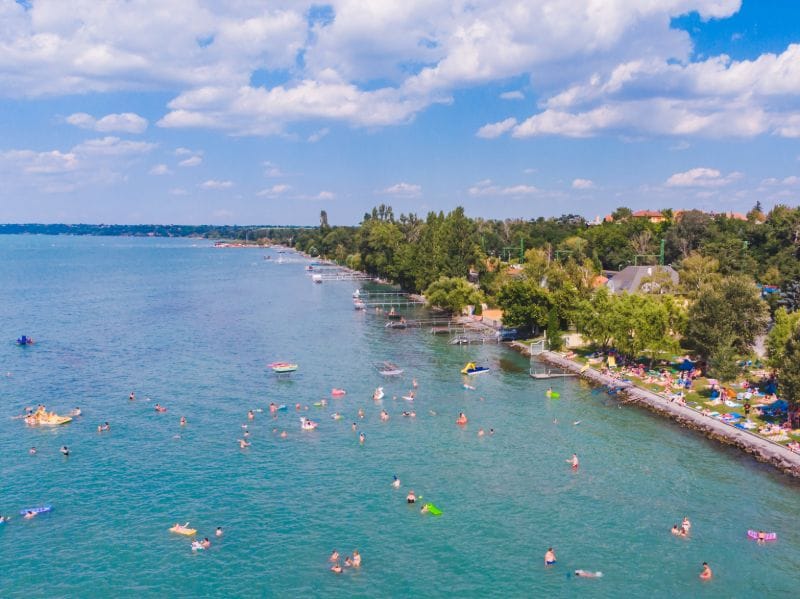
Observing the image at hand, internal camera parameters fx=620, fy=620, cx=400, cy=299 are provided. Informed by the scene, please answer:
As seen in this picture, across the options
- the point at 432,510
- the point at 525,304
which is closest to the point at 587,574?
the point at 432,510

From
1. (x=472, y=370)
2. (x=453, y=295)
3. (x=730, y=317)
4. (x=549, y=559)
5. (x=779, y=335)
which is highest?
(x=730, y=317)

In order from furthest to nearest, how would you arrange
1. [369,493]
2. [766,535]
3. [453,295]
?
[453,295]
[369,493]
[766,535]

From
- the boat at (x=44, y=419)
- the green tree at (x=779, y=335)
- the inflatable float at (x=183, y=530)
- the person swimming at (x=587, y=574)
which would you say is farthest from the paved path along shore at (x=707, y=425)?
the boat at (x=44, y=419)

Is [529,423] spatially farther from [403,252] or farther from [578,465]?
[403,252]

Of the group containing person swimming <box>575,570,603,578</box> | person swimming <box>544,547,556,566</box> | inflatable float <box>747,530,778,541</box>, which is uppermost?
inflatable float <box>747,530,778,541</box>

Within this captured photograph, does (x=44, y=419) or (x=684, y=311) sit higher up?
(x=684, y=311)

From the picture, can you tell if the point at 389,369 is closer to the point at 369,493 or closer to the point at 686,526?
the point at 369,493

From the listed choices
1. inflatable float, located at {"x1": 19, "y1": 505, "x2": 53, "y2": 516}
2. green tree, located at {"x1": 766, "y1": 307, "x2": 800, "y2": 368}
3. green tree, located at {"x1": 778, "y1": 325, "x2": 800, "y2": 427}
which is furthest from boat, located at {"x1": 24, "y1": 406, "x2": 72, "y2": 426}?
green tree, located at {"x1": 766, "y1": 307, "x2": 800, "y2": 368}

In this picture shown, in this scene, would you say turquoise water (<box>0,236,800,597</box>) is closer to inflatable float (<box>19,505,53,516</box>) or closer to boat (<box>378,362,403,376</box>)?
inflatable float (<box>19,505,53,516</box>)
